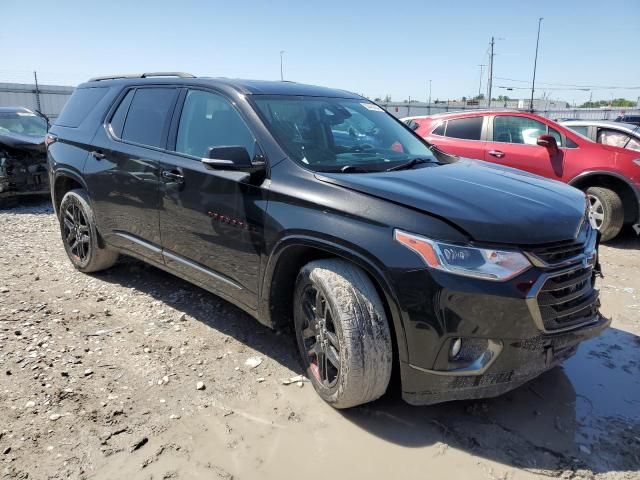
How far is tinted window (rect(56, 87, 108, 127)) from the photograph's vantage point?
4648mm

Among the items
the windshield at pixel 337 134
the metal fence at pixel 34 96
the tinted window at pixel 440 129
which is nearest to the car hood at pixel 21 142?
the tinted window at pixel 440 129

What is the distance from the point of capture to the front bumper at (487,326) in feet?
7.42

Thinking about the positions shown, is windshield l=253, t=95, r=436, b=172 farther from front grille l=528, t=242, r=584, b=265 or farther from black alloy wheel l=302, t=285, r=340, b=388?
front grille l=528, t=242, r=584, b=265

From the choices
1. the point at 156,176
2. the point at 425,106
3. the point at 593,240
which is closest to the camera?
the point at 593,240

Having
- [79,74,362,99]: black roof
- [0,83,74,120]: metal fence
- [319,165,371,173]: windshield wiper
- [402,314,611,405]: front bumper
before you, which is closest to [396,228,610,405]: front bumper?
[402,314,611,405]: front bumper

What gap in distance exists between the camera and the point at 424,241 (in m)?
2.33

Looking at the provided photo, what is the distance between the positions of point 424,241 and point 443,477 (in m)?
1.10

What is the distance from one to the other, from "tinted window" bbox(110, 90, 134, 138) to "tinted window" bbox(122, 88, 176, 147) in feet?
0.20

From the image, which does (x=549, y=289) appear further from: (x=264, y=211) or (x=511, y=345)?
(x=264, y=211)

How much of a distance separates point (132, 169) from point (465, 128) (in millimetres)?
5438

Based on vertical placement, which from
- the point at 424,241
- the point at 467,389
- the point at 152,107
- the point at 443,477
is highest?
the point at 152,107

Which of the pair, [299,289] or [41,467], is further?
[299,289]

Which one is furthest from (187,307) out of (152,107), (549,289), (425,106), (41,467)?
(425,106)

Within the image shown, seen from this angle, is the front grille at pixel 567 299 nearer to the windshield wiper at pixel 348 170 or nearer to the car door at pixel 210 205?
the windshield wiper at pixel 348 170
